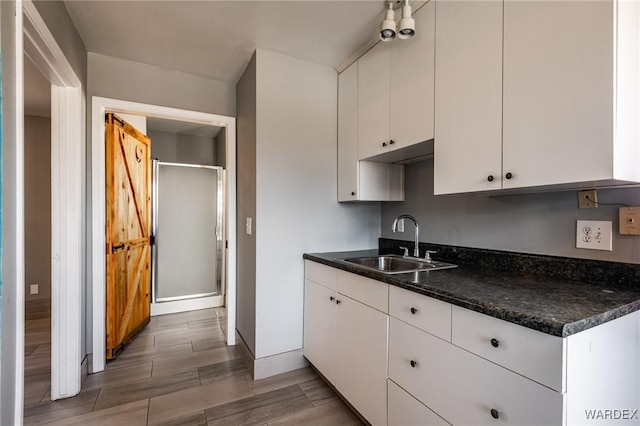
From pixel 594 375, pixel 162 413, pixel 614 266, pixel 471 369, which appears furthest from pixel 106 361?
pixel 614 266

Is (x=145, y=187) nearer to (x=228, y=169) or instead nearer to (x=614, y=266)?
(x=228, y=169)

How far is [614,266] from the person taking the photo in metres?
1.20

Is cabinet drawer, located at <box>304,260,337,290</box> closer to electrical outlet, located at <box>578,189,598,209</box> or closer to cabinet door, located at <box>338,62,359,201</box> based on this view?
cabinet door, located at <box>338,62,359,201</box>

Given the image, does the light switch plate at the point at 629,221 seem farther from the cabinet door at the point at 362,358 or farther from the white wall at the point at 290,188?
the white wall at the point at 290,188

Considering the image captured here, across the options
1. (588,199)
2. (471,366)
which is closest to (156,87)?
(471,366)

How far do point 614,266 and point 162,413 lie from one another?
7.99 ft

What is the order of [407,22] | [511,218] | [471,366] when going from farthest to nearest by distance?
[511,218] → [407,22] → [471,366]

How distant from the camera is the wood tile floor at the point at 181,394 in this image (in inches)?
66.2

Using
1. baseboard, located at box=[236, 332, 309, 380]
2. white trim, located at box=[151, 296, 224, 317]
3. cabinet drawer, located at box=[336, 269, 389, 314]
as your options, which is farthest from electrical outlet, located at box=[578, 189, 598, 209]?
white trim, located at box=[151, 296, 224, 317]

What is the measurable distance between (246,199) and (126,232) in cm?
126

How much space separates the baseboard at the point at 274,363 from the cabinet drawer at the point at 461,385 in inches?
41.0

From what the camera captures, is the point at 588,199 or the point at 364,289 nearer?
the point at 588,199

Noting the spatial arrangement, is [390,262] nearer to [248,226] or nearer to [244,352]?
[248,226]

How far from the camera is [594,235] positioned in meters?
1.25
